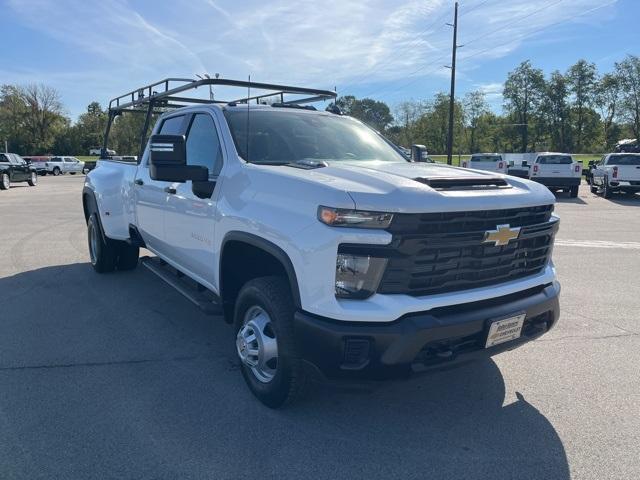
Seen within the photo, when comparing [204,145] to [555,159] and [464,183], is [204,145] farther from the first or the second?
[555,159]

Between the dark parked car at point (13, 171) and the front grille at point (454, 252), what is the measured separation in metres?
26.9

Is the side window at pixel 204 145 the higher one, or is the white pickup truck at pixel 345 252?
the side window at pixel 204 145

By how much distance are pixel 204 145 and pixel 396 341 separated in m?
2.49

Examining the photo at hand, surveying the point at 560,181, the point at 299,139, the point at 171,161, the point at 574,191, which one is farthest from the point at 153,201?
the point at 574,191

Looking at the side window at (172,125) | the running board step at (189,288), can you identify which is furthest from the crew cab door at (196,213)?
the side window at (172,125)

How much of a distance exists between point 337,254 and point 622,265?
22.2 ft

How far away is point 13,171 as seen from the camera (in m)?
26.1

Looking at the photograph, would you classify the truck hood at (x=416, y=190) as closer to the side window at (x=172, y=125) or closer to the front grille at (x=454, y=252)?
the front grille at (x=454, y=252)

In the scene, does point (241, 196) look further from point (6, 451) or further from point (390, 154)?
point (6, 451)

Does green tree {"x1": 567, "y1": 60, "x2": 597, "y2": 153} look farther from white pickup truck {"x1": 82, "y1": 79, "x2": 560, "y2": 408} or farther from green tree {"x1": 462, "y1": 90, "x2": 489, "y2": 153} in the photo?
white pickup truck {"x1": 82, "y1": 79, "x2": 560, "y2": 408}

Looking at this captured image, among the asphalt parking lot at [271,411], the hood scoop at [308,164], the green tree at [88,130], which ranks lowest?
the asphalt parking lot at [271,411]

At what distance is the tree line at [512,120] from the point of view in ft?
240

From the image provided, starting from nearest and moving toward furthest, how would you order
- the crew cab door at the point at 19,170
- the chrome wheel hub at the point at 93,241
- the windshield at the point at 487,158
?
1. the chrome wheel hub at the point at 93,241
2. the crew cab door at the point at 19,170
3. the windshield at the point at 487,158

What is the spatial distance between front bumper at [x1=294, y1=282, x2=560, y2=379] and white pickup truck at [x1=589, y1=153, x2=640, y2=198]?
1973 centimetres
